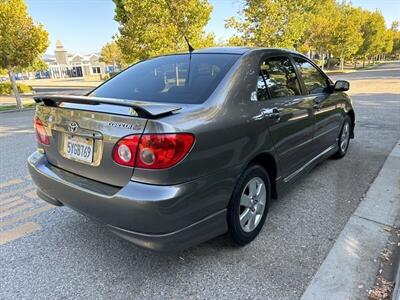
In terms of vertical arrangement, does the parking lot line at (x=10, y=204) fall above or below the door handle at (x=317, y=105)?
below

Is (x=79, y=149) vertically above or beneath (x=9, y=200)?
above

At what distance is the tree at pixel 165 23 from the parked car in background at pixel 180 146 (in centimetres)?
1152

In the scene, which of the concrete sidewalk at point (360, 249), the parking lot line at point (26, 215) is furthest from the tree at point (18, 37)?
the concrete sidewalk at point (360, 249)

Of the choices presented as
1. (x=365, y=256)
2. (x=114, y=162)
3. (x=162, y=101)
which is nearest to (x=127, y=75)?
(x=162, y=101)

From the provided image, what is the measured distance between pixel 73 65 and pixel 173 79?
7495 centimetres

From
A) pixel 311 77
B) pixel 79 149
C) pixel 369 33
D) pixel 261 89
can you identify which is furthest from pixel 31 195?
pixel 369 33

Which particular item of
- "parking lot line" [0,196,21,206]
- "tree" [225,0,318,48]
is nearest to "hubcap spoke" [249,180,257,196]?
"parking lot line" [0,196,21,206]

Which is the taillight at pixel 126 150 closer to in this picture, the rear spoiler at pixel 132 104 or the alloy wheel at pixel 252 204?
the rear spoiler at pixel 132 104

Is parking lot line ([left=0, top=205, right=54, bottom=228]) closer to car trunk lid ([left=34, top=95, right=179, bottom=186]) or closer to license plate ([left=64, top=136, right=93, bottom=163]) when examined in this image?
car trunk lid ([left=34, top=95, right=179, bottom=186])

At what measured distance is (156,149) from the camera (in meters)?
1.97

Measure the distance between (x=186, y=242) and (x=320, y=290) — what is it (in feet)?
3.24

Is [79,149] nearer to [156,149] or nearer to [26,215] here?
[156,149]

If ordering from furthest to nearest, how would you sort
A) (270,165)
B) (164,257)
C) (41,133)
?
1. (270,165)
2. (41,133)
3. (164,257)

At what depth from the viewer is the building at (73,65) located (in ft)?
226
